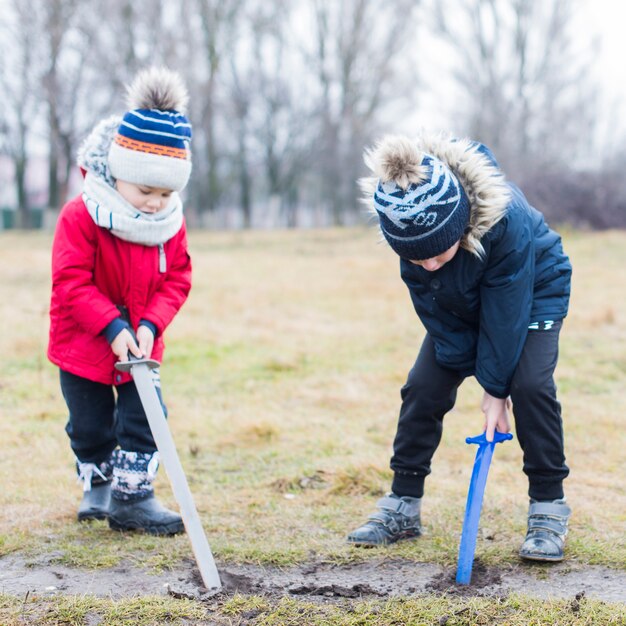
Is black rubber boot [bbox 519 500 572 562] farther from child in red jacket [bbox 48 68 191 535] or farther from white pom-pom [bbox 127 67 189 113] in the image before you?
white pom-pom [bbox 127 67 189 113]

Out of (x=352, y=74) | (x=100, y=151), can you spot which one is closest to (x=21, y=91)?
(x=352, y=74)

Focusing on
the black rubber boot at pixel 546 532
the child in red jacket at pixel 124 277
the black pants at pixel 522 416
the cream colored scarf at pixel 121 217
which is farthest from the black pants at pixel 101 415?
the black rubber boot at pixel 546 532

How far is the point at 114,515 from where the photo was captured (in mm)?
3152

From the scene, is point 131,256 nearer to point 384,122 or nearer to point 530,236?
point 530,236

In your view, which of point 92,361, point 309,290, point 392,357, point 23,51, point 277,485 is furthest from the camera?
point 23,51

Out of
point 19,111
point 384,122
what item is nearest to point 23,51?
point 19,111

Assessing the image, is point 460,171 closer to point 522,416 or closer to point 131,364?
point 522,416

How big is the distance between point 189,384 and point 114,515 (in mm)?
2540

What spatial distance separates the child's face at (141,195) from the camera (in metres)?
2.99

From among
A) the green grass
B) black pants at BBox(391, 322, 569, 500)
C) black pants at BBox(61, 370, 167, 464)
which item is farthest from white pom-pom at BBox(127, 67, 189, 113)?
the green grass

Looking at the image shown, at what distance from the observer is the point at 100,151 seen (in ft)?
10.0

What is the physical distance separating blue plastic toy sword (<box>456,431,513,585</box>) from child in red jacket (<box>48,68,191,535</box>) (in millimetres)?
1089

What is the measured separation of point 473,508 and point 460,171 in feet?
3.45

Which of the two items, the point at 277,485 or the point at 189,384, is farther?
the point at 189,384
